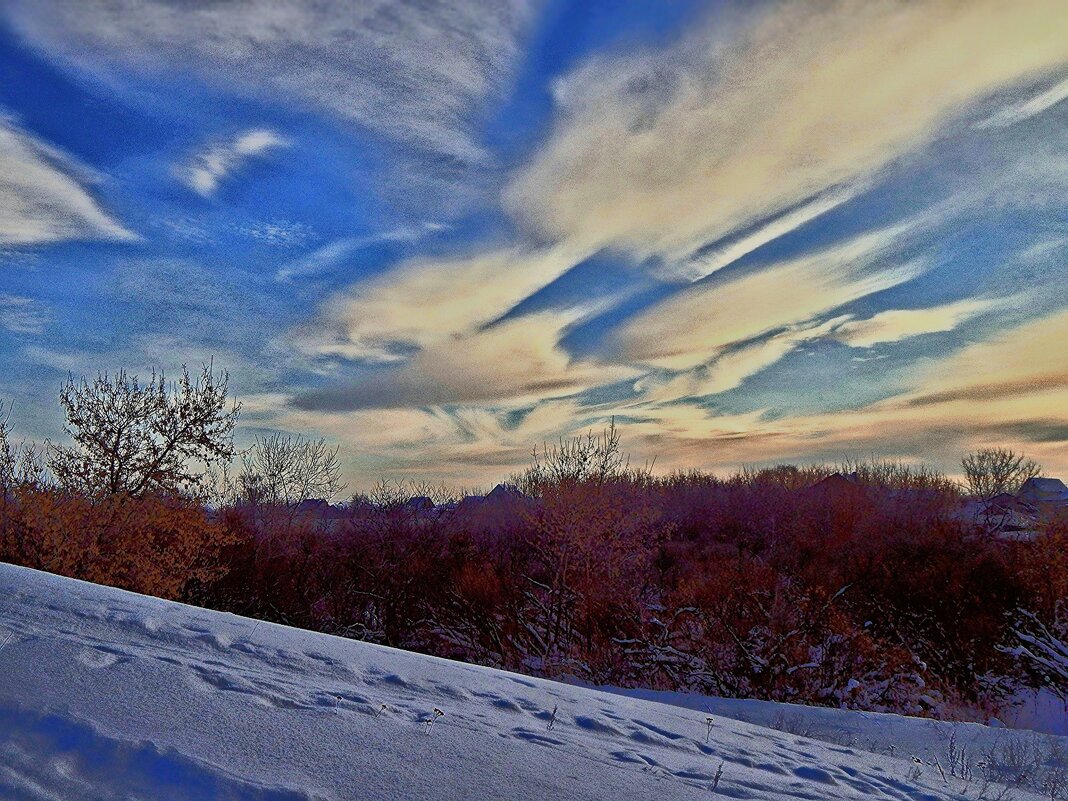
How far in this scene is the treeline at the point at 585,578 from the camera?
1972cm

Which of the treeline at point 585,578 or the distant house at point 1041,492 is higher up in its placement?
the distant house at point 1041,492

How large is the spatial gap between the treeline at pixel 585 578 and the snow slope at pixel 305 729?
1463cm

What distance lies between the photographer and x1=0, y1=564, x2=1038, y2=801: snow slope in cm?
283

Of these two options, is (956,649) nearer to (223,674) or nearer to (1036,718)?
(1036,718)

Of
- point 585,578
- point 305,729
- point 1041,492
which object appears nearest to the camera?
point 305,729

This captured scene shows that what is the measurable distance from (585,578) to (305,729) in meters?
24.1

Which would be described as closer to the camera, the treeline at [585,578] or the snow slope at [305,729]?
the snow slope at [305,729]

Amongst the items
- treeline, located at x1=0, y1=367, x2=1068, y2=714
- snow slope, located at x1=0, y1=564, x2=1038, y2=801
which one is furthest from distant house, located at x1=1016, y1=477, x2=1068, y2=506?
snow slope, located at x1=0, y1=564, x2=1038, y2=801

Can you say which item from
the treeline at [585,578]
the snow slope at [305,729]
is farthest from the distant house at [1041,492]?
the snow slope at [305,729]

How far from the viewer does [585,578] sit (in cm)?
2698

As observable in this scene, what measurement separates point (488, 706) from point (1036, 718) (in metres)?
19.0

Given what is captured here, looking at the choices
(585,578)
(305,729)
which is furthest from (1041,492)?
(305,729)

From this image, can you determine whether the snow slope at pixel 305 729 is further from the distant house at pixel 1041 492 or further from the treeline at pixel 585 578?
the distant house at pixel 1041 492

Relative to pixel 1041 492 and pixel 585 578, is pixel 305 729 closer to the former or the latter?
pixel 585 578
